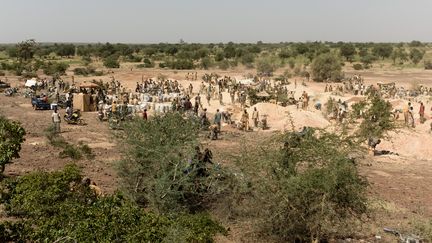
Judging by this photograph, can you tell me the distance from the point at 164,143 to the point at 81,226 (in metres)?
5.85

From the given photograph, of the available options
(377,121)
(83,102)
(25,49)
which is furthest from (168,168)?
(25,49)

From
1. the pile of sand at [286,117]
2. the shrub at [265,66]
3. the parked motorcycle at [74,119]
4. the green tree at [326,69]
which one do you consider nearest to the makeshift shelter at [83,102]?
the parked motorcycle at [74,119]

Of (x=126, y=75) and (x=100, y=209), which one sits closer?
(x=100, y=209)

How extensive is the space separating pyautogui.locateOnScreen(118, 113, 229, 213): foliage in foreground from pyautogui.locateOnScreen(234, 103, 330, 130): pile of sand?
38.6 feet

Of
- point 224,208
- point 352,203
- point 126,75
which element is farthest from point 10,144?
point 126,75

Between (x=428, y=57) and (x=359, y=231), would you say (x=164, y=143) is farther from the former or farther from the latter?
(x=428, y=57)

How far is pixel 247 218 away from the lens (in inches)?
424

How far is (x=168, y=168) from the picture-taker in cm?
1141

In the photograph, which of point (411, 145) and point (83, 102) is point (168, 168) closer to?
point (411, 145)

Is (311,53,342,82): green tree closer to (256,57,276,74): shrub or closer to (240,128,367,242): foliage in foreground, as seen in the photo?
(256,57,276,74): shrub

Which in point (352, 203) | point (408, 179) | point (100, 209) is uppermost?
point (100, 209)

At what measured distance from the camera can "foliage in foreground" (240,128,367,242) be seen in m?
9.36

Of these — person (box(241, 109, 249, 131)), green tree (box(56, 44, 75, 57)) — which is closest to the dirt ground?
person (box(241, 109, 249, 131))

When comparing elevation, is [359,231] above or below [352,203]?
below
